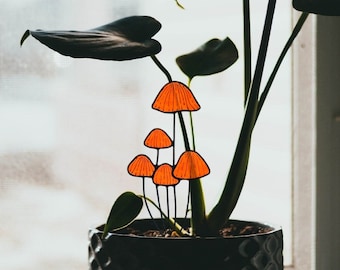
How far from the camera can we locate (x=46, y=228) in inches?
46.8

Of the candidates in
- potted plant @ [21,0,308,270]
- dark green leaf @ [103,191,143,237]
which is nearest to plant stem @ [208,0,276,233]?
potted plant @ [21,0,308,270]

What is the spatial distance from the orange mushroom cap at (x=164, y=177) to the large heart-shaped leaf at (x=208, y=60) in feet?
0.43

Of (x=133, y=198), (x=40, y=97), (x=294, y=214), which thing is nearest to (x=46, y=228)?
(x=40, y=97)

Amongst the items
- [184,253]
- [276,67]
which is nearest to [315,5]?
[276,67]

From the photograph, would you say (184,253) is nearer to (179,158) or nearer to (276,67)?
(179,158)

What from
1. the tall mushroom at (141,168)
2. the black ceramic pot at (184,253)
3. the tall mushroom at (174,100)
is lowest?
the black ceramic pot at (184,253)

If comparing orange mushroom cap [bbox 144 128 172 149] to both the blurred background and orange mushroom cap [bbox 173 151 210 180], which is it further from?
the blurred background

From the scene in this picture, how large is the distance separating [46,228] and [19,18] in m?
0.33

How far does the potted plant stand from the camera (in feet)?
2.81

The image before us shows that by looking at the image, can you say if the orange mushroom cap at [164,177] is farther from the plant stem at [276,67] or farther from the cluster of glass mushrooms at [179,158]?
the plant stem at [276,67]

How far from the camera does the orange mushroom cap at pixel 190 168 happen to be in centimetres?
93

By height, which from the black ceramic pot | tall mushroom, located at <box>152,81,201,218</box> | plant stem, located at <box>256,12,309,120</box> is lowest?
the black ceramic pot

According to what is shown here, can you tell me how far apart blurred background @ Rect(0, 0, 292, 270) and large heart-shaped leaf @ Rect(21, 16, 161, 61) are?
0.29 m

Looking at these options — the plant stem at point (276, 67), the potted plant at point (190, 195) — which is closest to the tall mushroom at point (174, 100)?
the potted plant at point (190, 195)
